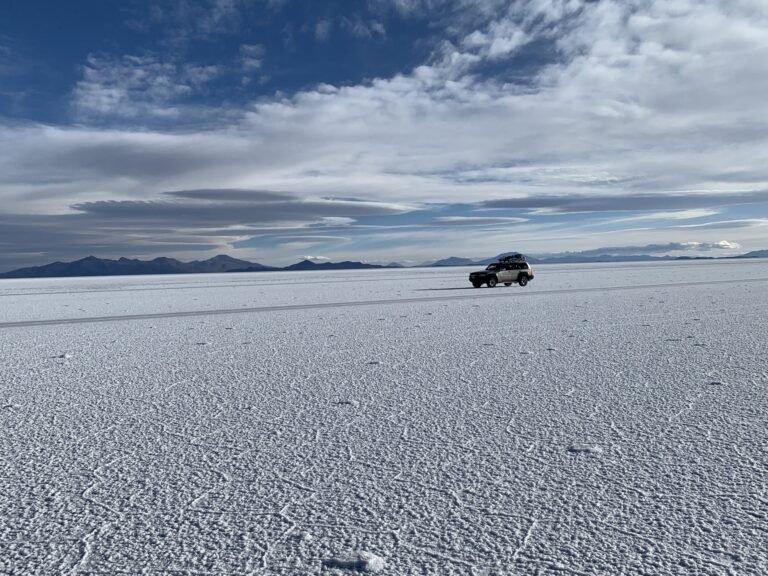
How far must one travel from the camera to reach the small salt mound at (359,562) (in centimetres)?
284

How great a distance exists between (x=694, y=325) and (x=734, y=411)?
794cm

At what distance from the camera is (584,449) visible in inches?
179

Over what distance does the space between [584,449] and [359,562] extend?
2.32 meters

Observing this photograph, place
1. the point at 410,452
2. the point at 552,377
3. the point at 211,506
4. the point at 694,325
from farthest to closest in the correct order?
1. the point at 694,325
2. the point at 552,377
3. the point at 410,452
4. the point at 211,506

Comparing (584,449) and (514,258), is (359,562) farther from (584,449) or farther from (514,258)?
(514,258)

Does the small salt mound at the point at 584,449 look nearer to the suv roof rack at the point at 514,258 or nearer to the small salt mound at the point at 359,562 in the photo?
the small salt mound at the point at 359,562

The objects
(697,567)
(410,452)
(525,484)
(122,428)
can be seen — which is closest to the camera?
(697,567)

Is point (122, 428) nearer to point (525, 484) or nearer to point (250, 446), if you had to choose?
point (250, 446)

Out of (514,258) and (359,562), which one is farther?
(514,258)

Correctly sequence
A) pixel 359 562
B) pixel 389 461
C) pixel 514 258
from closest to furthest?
pixel 359 562 < pixel 389 461 < pixel 514 258

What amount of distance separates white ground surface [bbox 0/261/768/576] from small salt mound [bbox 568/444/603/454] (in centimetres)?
2

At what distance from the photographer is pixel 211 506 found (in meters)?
3.59

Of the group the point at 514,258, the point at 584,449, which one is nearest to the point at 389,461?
the point at 584,449

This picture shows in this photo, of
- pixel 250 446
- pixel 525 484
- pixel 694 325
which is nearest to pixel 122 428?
pixel 250 446
